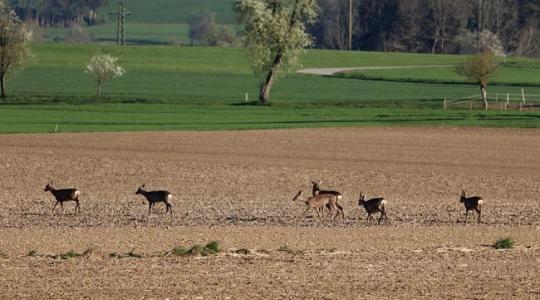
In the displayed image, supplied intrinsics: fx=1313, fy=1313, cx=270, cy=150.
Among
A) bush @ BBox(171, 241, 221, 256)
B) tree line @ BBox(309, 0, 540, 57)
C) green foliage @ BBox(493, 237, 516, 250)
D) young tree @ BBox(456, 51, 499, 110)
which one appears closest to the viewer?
bush @ BBox(171, 241, 221, 256)

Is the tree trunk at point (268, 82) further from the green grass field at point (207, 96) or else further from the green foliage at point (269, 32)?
the green grass field at point (207, 96)

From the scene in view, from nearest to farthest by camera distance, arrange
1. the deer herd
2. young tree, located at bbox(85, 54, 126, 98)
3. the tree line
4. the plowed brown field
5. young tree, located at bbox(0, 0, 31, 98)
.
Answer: the plowed brown field < the deer herd < young tree, located at bbox(0, 0, 31, 98) < young tree, located at bbox(85, 54, 126, 98) < the tree line

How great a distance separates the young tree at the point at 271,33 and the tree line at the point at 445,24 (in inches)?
3101

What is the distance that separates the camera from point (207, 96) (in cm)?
8406

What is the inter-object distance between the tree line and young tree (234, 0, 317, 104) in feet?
258

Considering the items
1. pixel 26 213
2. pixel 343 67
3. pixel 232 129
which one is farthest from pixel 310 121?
pixel 343 67

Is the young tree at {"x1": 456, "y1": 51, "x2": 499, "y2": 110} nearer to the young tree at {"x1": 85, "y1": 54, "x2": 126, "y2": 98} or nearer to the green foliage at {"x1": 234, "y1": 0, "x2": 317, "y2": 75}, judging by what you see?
the green foliage at {"x1": 234, "y1": 0, "x2": 317, "y2": 75}

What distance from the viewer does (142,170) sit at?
42.7m

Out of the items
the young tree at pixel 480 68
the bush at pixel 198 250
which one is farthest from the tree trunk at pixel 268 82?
the bush at pixel 198 250

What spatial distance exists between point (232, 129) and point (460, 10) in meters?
109

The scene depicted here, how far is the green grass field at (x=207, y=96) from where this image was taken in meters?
62.1

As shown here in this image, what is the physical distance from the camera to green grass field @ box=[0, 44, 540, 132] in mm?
62094

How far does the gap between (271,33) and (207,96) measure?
20.9ft

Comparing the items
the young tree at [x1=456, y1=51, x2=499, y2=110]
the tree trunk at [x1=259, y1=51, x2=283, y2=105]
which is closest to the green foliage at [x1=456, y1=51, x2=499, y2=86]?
the young tree at [x1=456, y1=51, x2=499, y2=110]
